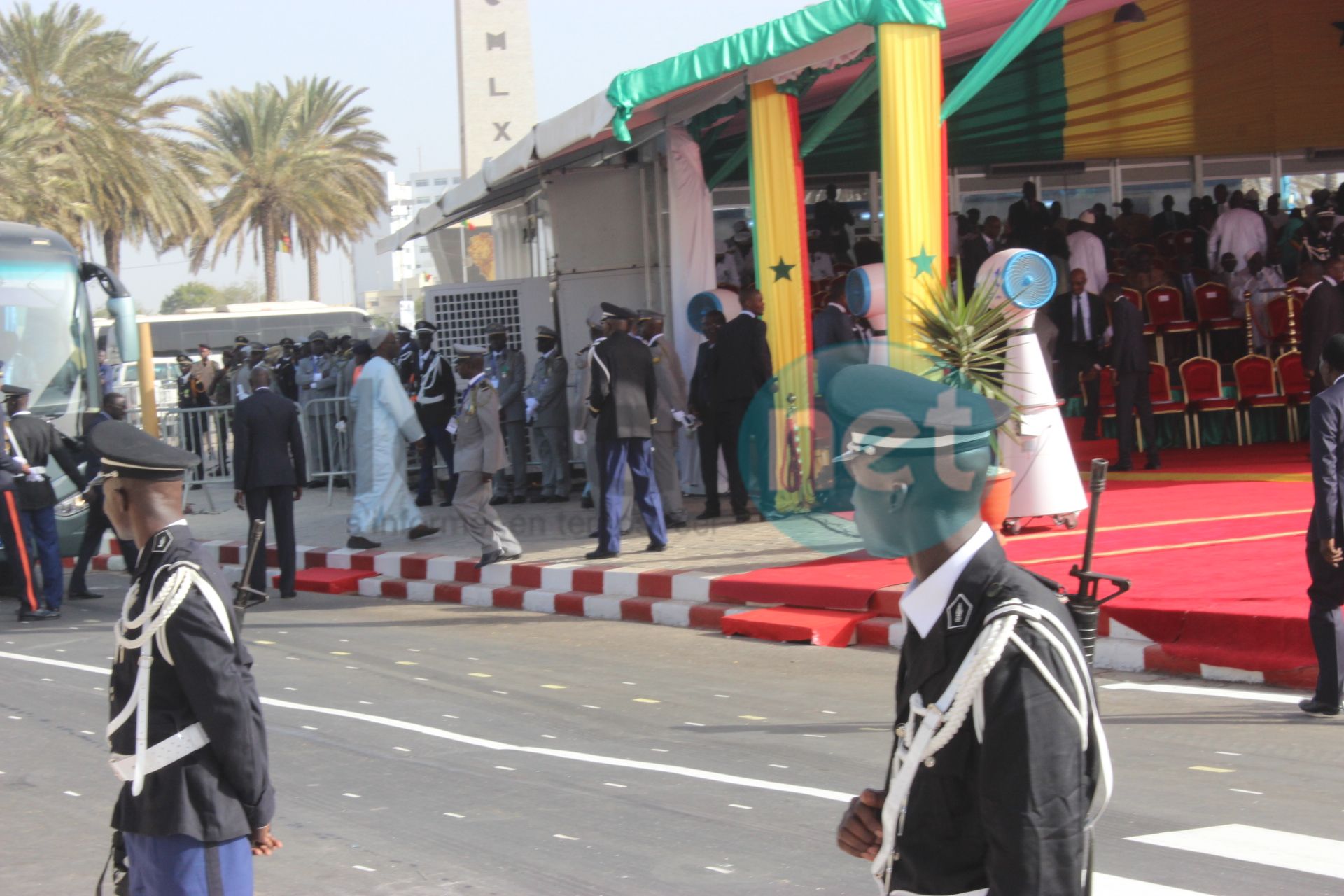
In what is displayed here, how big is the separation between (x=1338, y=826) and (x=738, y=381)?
772 centimetres

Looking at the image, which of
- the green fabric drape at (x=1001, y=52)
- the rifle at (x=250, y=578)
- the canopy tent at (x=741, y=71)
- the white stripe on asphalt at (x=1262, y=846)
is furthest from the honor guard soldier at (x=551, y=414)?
the rifle at (x=250, y=578)

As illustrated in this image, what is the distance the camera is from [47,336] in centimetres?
1465

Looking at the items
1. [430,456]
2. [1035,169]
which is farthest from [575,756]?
[1035,169]

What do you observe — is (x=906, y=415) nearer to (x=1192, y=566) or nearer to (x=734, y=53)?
(x=1192, y=566)

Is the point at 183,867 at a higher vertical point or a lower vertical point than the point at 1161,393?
lower

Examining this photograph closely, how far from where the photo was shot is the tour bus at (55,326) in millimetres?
14445

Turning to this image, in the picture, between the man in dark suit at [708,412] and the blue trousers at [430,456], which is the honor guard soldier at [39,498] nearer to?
the blue trousers at [430,456]

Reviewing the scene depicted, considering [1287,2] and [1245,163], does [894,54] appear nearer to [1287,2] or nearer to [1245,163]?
[1287,2]

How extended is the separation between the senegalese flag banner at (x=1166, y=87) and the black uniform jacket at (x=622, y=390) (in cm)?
704

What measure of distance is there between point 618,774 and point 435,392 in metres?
10.5

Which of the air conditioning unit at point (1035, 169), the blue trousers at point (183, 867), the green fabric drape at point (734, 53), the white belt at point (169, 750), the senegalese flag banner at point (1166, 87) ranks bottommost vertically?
the blue trousers at point (183, 867)

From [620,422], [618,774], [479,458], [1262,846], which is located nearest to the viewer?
[1262,846]

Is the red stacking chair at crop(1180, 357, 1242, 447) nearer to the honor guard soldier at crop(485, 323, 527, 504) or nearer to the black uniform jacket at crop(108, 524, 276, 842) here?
the honor guard soldier at crop(485, 323, 527, 504)

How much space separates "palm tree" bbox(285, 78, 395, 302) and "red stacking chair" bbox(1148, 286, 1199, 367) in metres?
29.4
